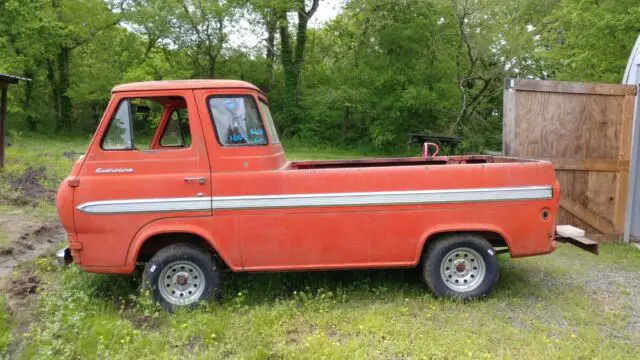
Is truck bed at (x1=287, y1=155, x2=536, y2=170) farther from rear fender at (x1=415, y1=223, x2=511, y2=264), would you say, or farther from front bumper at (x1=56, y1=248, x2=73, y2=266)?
front bumper at (x1=56, y1=248, x2=73, y2=266)

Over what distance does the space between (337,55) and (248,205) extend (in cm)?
2023

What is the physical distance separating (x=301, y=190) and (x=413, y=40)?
581 inches

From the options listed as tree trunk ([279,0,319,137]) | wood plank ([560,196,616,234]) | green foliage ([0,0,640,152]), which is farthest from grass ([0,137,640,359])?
tree trunk ([279,0,319,137])

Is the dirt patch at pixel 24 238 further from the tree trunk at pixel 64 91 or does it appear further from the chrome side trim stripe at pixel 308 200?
the tree trunk at pixel 64 91

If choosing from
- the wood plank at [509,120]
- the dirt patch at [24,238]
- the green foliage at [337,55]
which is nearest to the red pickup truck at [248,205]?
the dirt patch at [24,238]

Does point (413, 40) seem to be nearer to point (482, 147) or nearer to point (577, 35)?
point (482, 147)

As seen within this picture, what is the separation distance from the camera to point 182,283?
4.58 meters

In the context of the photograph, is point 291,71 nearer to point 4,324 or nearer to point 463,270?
point 463,270

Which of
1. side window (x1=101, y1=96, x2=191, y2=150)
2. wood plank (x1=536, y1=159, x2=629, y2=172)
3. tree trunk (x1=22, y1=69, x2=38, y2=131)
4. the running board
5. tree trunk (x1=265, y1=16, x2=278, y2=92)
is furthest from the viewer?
tree trunk (x1=22, y1=69, x2=38, y2=131)

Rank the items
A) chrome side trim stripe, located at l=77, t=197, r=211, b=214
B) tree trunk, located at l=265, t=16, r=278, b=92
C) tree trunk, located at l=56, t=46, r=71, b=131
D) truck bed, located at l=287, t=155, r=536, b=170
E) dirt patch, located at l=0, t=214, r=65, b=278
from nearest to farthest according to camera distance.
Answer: chrome side trim stripe, located at l=77, t=197, r=211, b=214 < truck bed, located at l=287, t=155, r=536, b=170 < dirt patch, located at l=0, t=214, r=65, b=278 < tree trunk, located at l=265, t=16, r=278, b=92 < tree trunk, located at l=56, t=46, r=71, b=131

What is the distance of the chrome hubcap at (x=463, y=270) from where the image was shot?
4.66 metres

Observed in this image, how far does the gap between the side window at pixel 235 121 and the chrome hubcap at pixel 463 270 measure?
229cm

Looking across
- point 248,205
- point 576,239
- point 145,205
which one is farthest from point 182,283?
point 576,239

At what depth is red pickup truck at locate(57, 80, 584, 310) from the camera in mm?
4402
